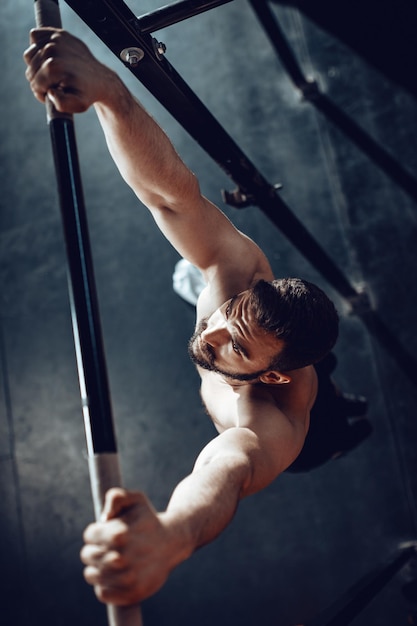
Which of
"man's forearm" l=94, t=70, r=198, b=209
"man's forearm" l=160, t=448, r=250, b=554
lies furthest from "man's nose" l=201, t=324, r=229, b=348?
"man's forearm" l=160, t=448, r=250, b=554

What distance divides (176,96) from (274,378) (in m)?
0.87

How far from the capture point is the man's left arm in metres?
0.86


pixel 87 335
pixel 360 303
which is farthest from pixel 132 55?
pixel 360 303

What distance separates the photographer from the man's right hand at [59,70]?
1.06 m

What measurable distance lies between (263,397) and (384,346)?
137 centimetres

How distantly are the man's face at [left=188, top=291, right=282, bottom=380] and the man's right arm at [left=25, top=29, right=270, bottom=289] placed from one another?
213mm

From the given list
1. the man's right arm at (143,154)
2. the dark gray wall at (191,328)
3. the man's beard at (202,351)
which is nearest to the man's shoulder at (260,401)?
the man's beard at (202,351)

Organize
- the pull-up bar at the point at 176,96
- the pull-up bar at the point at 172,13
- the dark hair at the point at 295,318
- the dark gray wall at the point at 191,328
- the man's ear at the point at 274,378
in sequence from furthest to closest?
the dark gray wall at the point at 191,328 < the man's ear at the point at 274,378 < the dark hair at the point at 295,318 < the pull-up bar at the point at 172,13 < the pull-up bar at the point at 176,96

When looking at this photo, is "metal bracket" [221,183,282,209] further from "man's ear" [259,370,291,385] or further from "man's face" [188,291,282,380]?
"man's ear" [259,370,291,385]

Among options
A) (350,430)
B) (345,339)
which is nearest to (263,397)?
(350,430)

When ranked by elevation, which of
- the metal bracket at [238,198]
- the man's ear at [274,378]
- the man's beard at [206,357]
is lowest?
the man's ear at [274,378]

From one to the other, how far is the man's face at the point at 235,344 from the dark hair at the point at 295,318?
3cm

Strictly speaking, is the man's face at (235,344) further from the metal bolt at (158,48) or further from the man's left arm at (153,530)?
the metal bolt at (158,48)

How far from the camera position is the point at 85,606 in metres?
3.12
